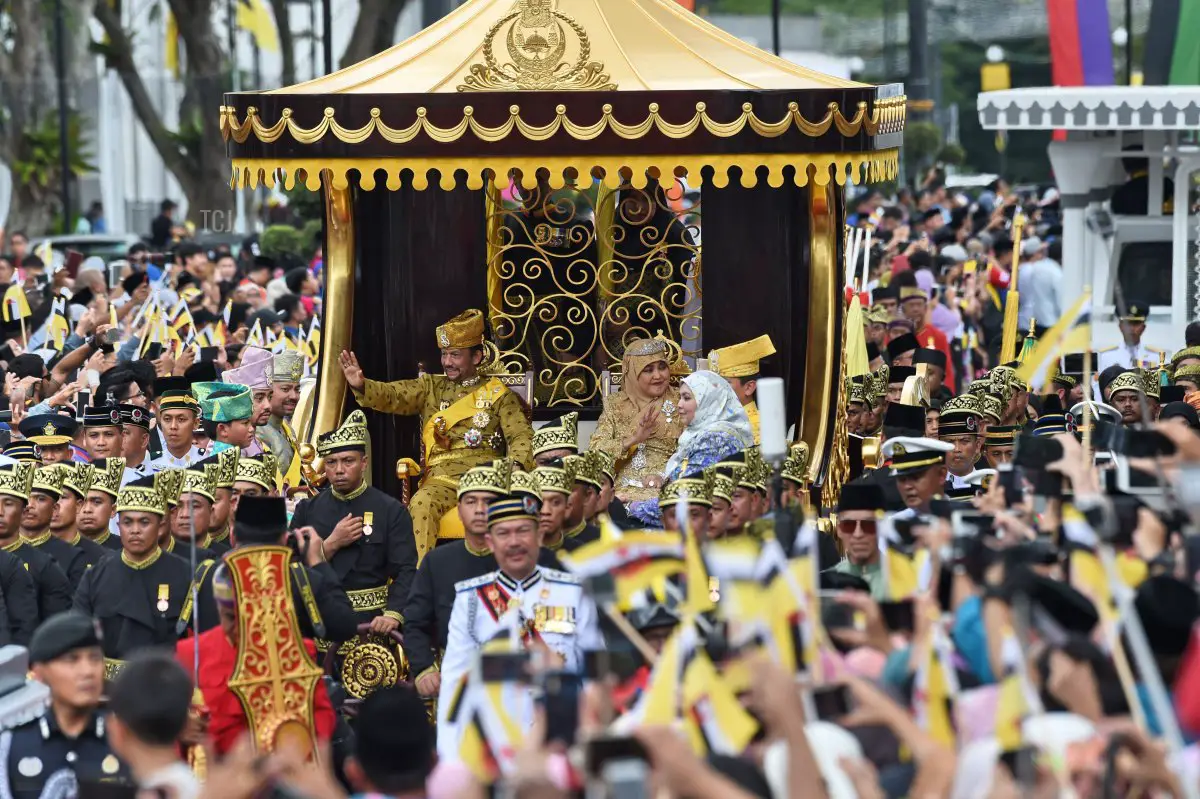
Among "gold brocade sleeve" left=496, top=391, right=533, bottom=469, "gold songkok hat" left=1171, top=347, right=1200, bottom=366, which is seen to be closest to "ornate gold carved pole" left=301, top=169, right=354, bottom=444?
"gold brocade sleeve" left=496, top=391, right=533, bottom=469

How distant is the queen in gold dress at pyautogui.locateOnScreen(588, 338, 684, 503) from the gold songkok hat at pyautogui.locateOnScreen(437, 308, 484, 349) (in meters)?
0.80

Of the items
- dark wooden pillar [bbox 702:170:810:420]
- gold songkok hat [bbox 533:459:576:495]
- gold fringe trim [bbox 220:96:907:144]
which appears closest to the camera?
gold songkok hat [bbox 533:459:576:495]

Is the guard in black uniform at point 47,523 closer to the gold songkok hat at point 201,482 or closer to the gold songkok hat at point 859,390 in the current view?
the gold songkok hat at point 201,482

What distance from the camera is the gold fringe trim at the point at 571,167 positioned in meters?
11.5

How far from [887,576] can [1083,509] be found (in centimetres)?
63

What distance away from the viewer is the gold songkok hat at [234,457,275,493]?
1056 centimetres

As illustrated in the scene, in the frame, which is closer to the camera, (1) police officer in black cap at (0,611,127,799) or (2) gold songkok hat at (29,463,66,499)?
(1) police officer in black cap at (0,611,127,799)

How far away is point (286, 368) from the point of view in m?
13.0

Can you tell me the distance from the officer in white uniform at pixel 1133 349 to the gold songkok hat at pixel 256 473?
523cm

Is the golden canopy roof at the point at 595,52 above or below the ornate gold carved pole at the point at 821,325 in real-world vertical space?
above

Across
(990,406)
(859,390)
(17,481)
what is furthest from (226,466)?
(859,390)

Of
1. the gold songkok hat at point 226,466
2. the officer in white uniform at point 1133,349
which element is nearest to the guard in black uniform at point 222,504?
the gold songkok hat at point 226,466

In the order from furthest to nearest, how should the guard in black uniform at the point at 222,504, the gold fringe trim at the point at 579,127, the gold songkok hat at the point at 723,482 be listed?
the gold fringe trim at the point at 579,127 → the guard in black uniform at the point at 222,504 → the gold songkok hat at the point at 723,482

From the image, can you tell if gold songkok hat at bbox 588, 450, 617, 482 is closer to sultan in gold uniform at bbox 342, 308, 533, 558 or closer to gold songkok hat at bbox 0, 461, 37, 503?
sultan in gold uniform at bbox 342, 308, 533, 558
